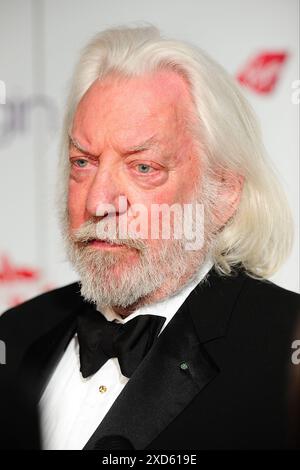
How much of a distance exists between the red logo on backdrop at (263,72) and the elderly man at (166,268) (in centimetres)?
36

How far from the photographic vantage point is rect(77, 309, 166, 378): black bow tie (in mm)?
1260

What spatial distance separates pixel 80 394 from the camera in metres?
1.31

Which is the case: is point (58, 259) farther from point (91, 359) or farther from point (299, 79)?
point (299, 79)

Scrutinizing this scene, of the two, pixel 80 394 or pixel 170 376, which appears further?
pixel 80 394

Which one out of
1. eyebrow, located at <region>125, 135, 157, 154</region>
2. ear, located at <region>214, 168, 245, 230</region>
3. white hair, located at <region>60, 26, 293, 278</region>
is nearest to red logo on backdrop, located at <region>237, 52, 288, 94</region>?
white hair, located at <region>60, 26, 293, 278</region>

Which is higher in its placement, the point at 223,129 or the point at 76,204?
the point at 223,129

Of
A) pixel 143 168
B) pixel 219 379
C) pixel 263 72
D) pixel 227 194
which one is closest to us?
pixel 219 379

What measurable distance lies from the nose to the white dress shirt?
0.24 m

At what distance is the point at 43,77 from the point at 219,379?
3.96ft

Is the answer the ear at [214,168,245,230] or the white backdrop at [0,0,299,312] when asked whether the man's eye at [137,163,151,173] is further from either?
the white backdrop at [0,0,299,312]

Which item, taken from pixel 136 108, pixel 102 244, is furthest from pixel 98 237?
pixel 136 108

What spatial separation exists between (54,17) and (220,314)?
3.84 ft

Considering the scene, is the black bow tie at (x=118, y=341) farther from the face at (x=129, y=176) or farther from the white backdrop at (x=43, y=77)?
the white backdrop at (x=43, y=77)

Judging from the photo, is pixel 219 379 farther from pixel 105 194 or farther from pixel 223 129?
pixel 223 129
